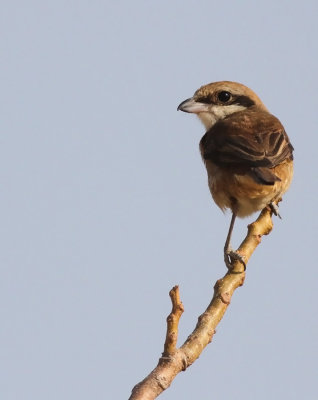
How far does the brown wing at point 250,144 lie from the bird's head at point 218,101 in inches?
11.1

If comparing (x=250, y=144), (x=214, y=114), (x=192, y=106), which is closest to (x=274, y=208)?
(x=250, y=144)

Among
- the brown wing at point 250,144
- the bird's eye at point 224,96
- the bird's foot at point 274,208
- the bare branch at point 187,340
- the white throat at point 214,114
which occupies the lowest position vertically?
the bare branch at point 187,340

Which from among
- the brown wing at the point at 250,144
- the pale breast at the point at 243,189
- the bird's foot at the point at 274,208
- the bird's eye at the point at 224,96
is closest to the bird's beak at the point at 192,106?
the bird's eye at the point at 224,96

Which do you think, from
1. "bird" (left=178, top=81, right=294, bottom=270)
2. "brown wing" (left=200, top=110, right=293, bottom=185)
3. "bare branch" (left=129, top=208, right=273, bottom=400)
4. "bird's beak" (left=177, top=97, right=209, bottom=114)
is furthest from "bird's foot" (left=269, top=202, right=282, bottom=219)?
"bare branch" (left=129, top=208, right=273, bottom=400)

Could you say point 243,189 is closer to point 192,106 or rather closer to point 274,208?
point 274,208

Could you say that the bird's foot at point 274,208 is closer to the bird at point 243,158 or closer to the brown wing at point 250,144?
the bird at point 243,158

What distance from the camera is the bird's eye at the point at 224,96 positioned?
762cm

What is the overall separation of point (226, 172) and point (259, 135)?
50 cm

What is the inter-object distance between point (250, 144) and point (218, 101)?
56.8 inches

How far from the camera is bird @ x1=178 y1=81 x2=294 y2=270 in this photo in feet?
19.7

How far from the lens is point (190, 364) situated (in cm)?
299

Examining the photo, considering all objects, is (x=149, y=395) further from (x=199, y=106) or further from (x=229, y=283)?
(x=199, y=106)

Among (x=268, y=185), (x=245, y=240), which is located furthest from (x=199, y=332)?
(x=268, y=185)

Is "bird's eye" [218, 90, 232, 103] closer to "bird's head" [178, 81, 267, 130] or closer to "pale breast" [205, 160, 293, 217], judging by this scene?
"bird's head" [178, 81, 267, 130]
